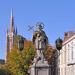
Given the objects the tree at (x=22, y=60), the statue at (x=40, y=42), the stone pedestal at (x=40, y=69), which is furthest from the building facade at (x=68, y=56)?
the stone pedestal at (x=40, y=69)

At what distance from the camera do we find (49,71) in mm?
26406

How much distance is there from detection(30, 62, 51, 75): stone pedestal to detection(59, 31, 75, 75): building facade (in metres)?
56.0

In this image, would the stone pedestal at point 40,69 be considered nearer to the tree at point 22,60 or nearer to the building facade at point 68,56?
the tree at point 22,60

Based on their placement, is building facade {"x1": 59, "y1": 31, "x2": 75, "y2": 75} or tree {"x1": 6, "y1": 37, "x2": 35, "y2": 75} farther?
building facade {"x1": 59, "y1": 31, "x2": 75, "y2": 75}

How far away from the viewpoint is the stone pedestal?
26.3 meters

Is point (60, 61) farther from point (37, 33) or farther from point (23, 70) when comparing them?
point (37, 33)

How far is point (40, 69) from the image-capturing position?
26.4 metres

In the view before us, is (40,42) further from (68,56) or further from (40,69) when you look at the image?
(68,56)

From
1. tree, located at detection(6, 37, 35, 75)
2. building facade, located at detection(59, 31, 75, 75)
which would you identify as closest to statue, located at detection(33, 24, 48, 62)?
tree, located at detection(6, 37, 35, 75)

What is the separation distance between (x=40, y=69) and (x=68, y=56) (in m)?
61.6

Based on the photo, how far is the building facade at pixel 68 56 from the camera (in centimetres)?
8469

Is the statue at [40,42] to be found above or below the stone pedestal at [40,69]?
above

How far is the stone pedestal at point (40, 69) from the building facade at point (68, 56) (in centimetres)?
5601

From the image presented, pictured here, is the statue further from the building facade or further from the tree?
the building facade
